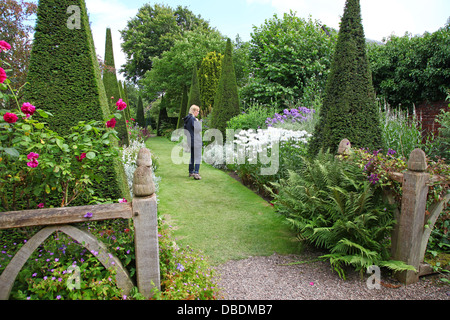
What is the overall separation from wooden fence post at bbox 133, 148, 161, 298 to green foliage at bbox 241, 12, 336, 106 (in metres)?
9.91

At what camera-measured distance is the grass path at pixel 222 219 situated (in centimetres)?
368

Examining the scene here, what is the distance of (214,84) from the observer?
1739cm

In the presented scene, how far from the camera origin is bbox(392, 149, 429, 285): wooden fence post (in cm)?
253

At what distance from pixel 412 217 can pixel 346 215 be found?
63 cm

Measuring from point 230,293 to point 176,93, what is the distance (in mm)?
21835

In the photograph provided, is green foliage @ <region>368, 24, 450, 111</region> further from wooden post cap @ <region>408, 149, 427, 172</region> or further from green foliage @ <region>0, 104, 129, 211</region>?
green foliage @ <region>0, 104, 129, 211</region>

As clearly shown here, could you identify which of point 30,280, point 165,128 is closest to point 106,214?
point 30,280

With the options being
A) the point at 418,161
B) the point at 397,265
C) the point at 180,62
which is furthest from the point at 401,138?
the point at 180,62

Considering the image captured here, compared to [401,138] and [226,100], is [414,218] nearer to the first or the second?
[401,138]

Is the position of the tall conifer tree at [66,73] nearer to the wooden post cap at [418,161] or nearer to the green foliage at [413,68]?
the wooden post cap at [418,161]

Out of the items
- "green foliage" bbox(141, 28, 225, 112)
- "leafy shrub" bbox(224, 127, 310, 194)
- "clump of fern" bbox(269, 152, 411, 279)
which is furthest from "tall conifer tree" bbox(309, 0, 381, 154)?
"green foliage" bbox(141, 28, 225, 112)

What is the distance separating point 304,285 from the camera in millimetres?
2826

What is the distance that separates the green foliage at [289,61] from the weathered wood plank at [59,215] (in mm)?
10076

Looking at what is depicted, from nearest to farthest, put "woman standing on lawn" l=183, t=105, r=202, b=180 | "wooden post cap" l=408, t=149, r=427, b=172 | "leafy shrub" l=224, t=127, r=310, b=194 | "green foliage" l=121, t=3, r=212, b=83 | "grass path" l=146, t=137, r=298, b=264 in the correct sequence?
"wooden post cap" l=408, t=149, r=427, b=172, "grass path" l=146, t=137, r=298, b=264, "leafy shrub" l=224, t=127, r=310, b=194, "woman standing on lawn" l=183, t=105, r=202, b=180, "green foliage" l=121, t=3, r=212, b=83
